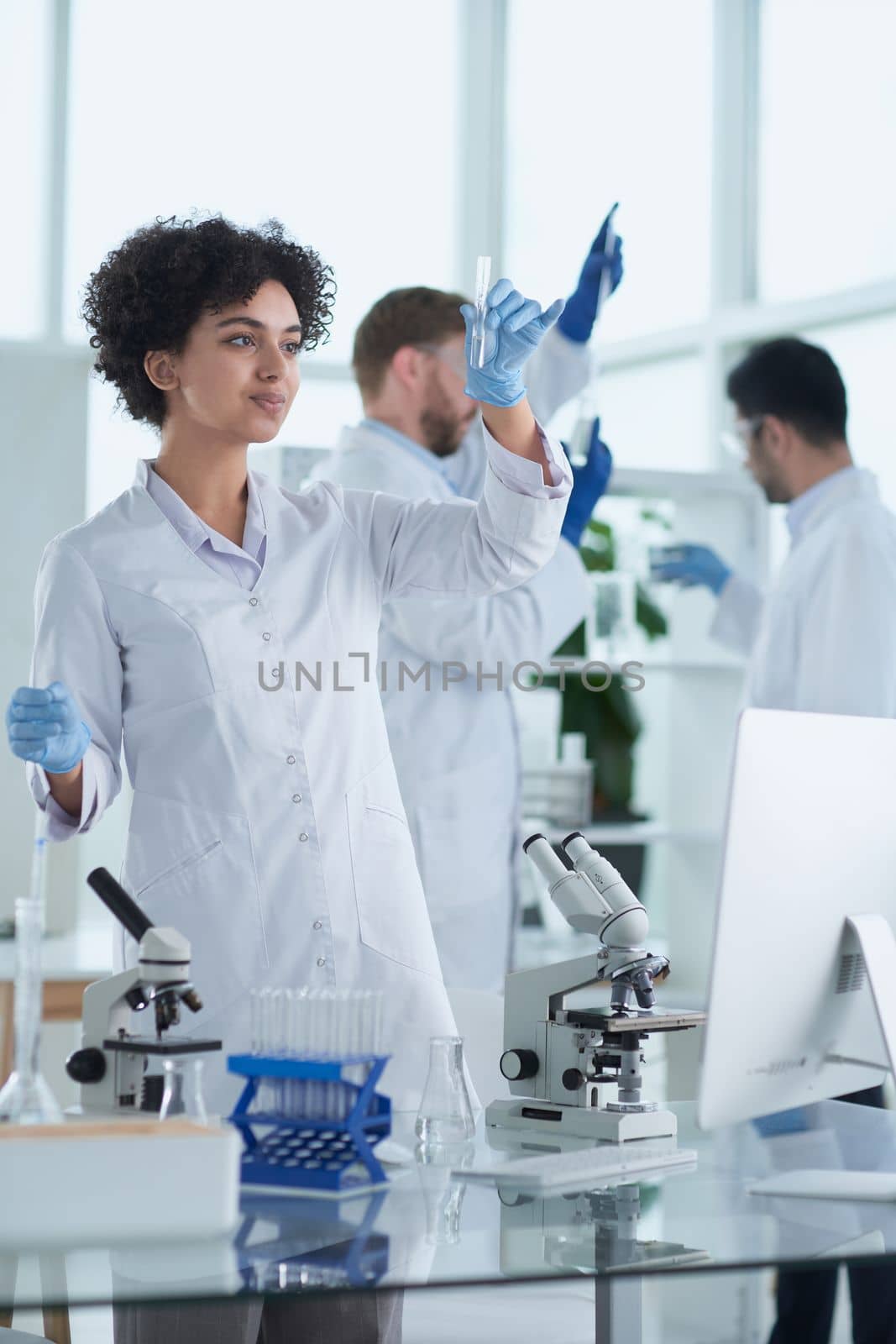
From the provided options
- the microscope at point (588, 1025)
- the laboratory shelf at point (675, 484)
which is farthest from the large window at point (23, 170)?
the microscope at point (588, 1025)

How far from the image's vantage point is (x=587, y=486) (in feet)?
8.31

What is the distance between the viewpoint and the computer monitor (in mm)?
1213

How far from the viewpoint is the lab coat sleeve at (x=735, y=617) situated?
3.72 meters

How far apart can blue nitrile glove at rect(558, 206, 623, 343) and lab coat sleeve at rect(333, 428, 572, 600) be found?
846 mm

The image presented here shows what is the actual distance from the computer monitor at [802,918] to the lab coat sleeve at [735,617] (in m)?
2.40

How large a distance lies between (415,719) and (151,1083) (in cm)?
133

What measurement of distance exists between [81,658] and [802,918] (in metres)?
0.85

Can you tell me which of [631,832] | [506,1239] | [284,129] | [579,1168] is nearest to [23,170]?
[284,129]

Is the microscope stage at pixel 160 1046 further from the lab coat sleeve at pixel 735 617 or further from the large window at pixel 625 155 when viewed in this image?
the large window at pixel 625 155

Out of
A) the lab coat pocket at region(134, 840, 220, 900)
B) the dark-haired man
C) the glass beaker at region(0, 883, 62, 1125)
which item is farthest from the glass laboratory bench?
the dark-haired man

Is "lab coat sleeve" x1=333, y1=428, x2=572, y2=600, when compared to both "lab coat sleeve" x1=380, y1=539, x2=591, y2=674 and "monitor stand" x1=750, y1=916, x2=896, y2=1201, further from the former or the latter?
"monitor stand" x1=750, y1=916, x2=896, y2=1201

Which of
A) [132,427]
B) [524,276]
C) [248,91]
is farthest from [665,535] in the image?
[248,91]

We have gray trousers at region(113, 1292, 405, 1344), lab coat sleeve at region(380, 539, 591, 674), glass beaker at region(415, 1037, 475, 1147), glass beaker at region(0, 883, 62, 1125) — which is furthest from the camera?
lab coat sleeve at region(380, 539, 591, 674)

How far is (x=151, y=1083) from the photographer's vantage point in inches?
51.8
